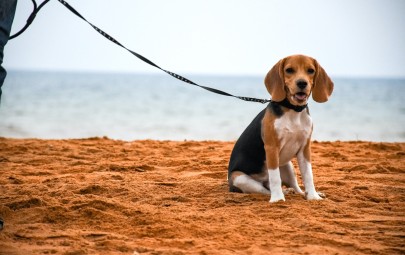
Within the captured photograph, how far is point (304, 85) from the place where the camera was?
458 cm

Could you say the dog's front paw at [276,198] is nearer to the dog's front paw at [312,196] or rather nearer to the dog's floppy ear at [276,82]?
the dog's front paw at [312,196]

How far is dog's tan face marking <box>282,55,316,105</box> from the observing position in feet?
15.0

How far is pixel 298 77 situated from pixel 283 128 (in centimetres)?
51

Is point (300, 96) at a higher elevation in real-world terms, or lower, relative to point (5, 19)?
lower

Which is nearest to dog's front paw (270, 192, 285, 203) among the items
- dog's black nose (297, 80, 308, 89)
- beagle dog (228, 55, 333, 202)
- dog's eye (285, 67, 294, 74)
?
beagle dog (228, 55, 333, 202)

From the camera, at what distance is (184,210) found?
448cm

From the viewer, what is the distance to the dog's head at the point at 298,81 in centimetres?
460

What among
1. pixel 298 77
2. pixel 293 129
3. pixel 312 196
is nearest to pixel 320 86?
pixel 298 77

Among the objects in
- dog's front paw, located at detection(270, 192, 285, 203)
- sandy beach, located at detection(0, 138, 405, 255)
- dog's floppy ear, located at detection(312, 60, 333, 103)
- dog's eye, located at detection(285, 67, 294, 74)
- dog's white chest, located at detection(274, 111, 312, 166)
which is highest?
dog's eye, located at detection(285, 67, 294, 74)

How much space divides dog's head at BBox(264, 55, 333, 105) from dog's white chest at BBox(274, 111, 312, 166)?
0.51 feet

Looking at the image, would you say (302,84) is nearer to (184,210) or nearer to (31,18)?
(184,210)

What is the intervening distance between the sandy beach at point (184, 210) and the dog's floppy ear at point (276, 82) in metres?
1.04

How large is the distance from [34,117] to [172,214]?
15.8 metres

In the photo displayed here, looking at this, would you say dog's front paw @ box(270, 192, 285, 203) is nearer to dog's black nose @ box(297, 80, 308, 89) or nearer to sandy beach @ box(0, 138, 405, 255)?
sandy beach @ box(0, 138, 405, 255)
